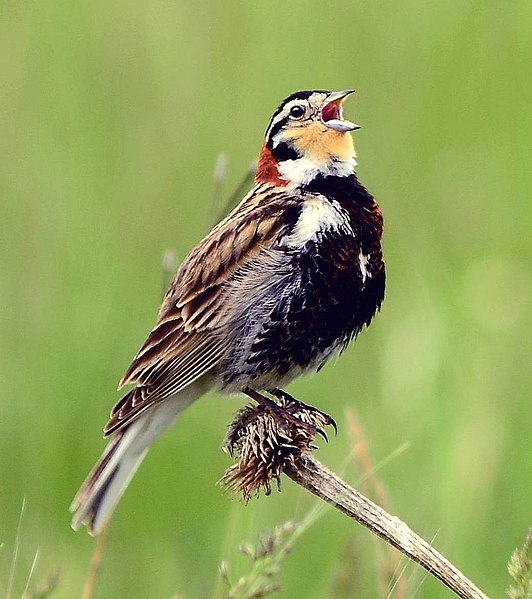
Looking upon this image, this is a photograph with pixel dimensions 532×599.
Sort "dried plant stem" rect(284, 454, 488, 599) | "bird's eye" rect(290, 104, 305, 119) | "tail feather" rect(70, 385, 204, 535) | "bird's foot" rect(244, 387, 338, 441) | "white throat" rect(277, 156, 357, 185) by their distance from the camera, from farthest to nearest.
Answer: "bird's eye" rect(290, 104, 305, 119) → "white throat" rect(277, 156, 357, 185) → "tail feather" rect(70, 385, 204, 535) → "bird's foot" rect(244, 387, 338, 441) → "dried plant stem" rect(284, 454, 488, 599)

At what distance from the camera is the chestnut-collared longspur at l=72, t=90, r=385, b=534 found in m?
3.96

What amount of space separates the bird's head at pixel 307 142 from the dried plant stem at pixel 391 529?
1503 millimetres

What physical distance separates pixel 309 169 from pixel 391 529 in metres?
1.78

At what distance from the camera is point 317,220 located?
402 centimetres

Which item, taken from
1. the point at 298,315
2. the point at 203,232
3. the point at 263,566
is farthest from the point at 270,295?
the point at 203,232

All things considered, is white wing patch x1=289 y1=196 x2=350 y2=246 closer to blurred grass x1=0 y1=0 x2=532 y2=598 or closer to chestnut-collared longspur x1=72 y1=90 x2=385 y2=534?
chestnut-collared longspur x1=72 y1=90 x2=385 y2=534


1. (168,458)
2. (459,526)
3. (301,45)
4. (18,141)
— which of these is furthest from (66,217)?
(459,526)

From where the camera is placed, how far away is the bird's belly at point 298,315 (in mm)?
3934

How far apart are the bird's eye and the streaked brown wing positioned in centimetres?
28

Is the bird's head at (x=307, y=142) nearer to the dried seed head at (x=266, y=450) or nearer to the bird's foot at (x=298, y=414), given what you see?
the bird's foot at (x=298, y=414)

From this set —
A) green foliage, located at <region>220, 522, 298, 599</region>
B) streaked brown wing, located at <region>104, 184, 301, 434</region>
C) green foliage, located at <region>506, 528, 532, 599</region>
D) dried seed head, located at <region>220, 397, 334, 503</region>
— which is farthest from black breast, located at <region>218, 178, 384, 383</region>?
green foliage, located at <region>506, 528, 532, 599</region>

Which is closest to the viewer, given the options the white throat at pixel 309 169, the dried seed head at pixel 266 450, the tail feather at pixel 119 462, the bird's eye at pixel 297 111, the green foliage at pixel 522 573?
the green foliage at pixel 522 573

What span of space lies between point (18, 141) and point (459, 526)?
2.85 metres

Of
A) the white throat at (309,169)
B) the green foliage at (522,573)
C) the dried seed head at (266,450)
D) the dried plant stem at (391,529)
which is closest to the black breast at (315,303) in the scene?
the white throat at (309,169)
